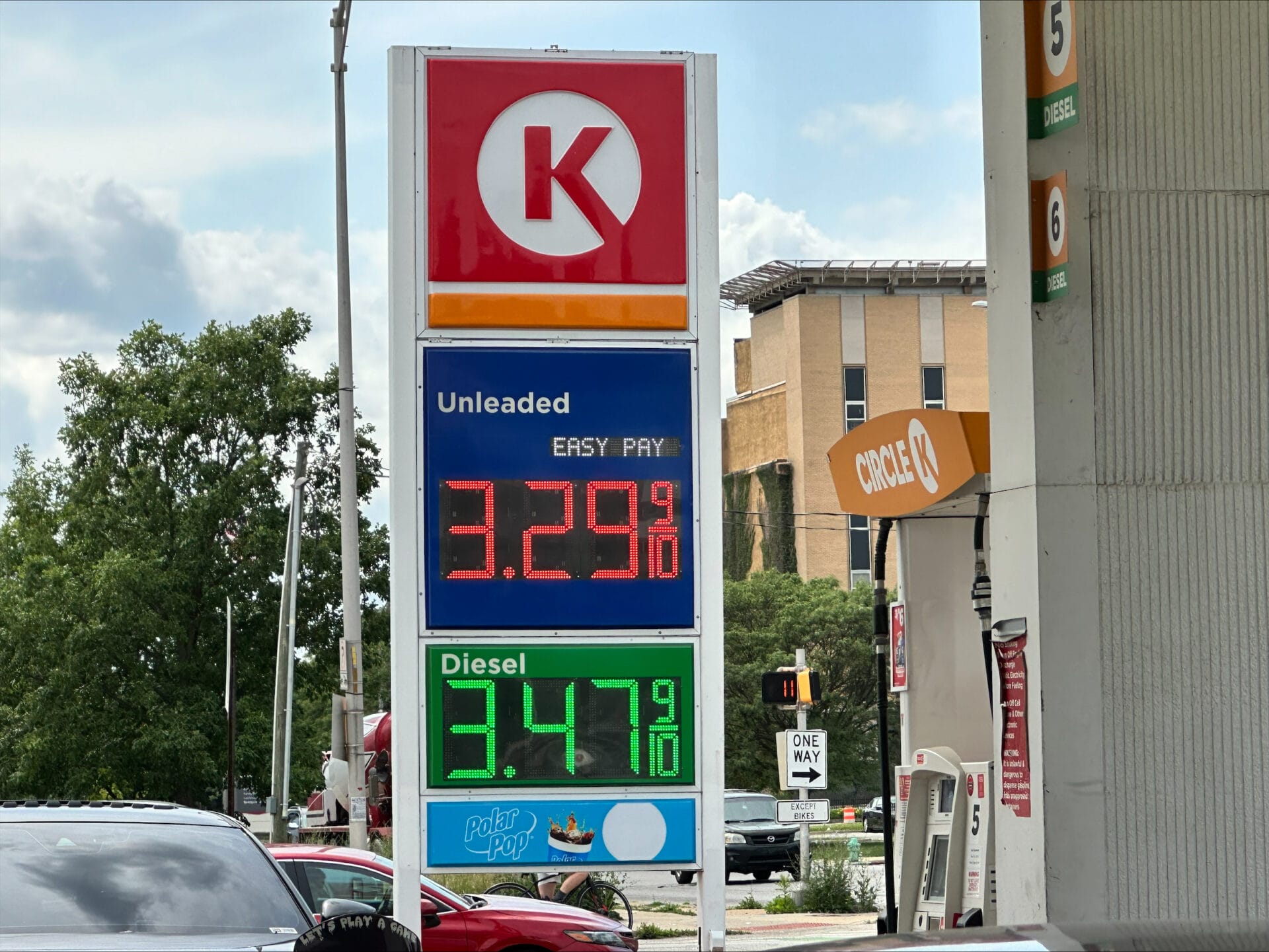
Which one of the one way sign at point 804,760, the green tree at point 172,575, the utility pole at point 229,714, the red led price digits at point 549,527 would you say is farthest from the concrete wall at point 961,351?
the red led price digits at point 549,527

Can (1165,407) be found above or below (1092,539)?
above

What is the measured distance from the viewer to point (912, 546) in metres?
12.3

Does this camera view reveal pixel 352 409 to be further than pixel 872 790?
No

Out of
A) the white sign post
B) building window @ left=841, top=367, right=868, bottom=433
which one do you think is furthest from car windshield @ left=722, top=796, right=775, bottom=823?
building window @ left=841, top=367, right=868, bottom=433

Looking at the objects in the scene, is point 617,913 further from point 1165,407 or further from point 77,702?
point 77,702

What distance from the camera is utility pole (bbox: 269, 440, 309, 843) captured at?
3547cm

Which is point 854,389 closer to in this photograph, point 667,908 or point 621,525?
point 667,908

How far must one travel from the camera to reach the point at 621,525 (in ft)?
26.8

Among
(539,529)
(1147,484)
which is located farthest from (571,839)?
(1147,484)

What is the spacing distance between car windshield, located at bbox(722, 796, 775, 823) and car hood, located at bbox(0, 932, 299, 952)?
26.5 m

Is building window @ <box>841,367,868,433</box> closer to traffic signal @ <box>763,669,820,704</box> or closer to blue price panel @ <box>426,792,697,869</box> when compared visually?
traffic signal @ <box>763,669,820,704</box>

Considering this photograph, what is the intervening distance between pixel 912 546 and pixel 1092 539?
14.3 feet

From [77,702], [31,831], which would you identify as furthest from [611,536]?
[77,702]

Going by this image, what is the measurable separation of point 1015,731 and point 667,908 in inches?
687
